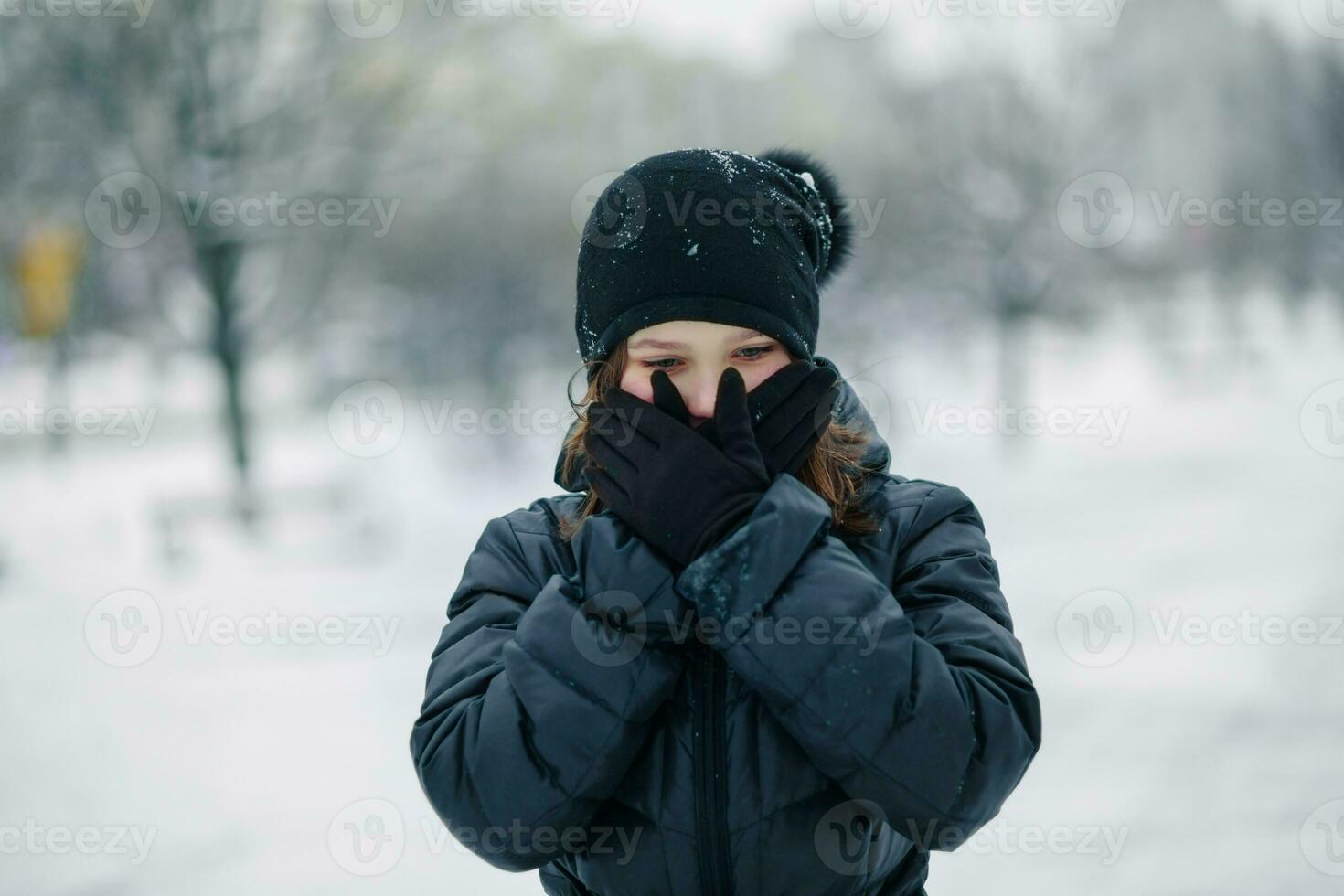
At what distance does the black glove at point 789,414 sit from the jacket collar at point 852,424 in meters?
0.10

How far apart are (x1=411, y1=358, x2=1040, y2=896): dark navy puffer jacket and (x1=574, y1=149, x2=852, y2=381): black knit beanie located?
330 mm

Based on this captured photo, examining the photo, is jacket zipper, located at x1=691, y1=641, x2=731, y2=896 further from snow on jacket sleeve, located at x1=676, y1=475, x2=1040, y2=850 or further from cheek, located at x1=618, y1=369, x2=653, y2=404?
cheek, located at x1=618, y1=369, x2=653, y2=404

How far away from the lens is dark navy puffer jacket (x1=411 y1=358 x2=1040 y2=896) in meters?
1.26

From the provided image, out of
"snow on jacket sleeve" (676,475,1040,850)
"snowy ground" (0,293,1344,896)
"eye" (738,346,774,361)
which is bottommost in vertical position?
"snowy ground" (0,293,1344,896)

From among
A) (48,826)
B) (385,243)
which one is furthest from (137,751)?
(385,243)

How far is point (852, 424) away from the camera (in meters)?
1.67

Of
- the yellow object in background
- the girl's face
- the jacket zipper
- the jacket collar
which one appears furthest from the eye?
the yellow object in background

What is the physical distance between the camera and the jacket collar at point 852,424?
5.22ft

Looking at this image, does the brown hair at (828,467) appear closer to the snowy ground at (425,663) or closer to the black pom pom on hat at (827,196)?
the snowy ground at (425,663)

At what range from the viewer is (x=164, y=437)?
15.2 metres

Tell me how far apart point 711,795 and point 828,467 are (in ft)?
1.70

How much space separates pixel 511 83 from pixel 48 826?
379 inches

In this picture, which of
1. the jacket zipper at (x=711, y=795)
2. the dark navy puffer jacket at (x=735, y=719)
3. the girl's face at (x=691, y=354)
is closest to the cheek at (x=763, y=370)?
the girl's face at (x=691, y=354)

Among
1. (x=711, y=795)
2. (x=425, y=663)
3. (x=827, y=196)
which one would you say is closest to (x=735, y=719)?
(x=711, y=795)
